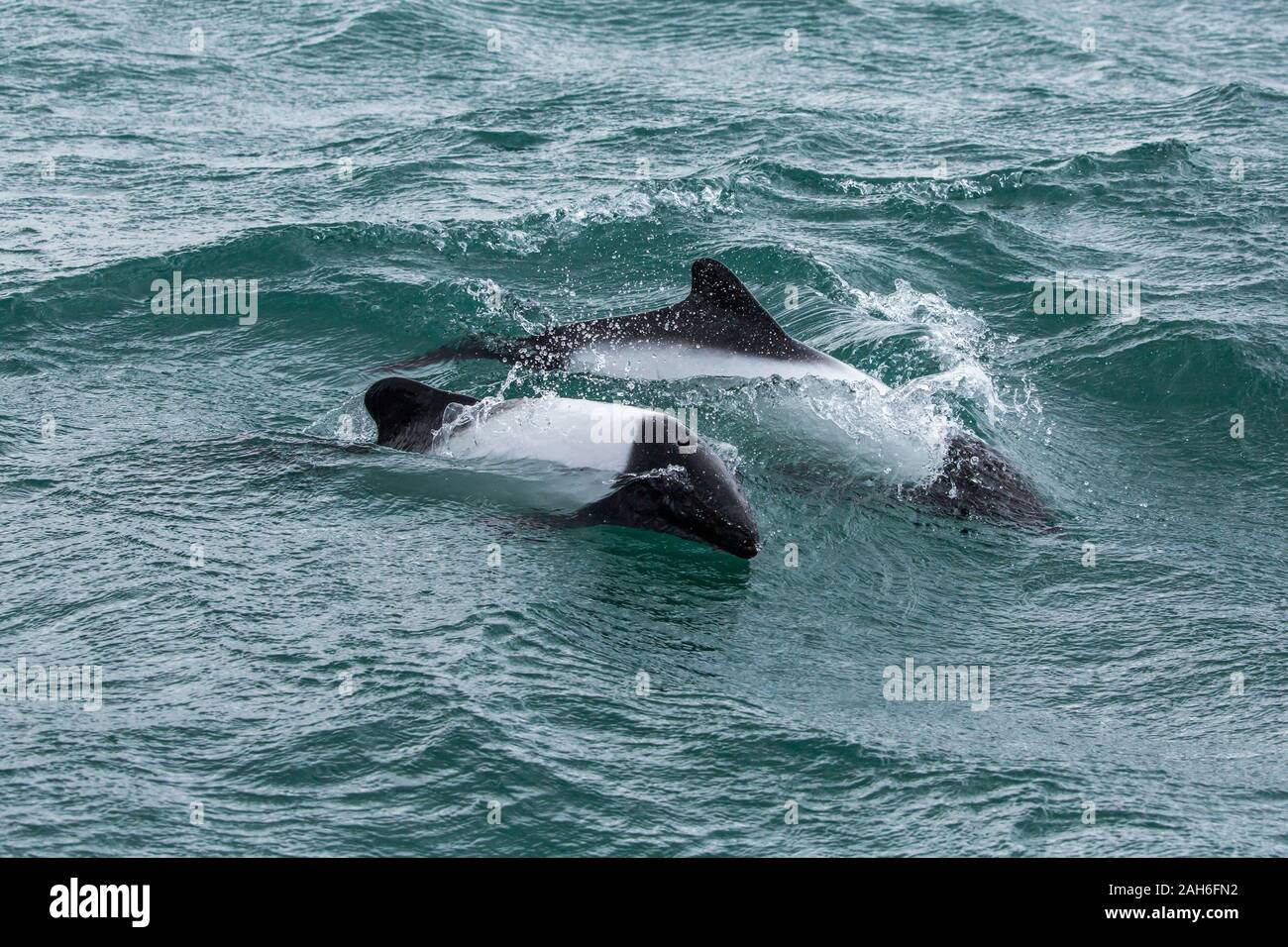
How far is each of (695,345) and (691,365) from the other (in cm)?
21

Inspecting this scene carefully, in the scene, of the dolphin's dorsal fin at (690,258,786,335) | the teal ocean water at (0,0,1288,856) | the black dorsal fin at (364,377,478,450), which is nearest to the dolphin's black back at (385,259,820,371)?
the dolphin's dorsal fin at (690,258,786,335)

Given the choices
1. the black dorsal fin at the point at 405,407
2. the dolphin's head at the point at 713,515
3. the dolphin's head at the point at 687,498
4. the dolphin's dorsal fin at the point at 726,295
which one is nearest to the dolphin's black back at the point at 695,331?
the dolphin's dorsal fin at the point at 726,295

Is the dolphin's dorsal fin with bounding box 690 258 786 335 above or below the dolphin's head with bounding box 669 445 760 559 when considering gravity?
above

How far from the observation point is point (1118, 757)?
9.79 metres

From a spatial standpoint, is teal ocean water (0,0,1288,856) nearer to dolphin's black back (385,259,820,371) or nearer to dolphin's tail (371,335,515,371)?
dolphin's tail (371,335,515,371)

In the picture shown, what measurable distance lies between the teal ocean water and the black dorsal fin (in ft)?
1.42

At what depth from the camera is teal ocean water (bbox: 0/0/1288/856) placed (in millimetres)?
9250

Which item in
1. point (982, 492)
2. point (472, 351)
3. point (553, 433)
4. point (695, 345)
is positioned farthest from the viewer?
point (472, 351)

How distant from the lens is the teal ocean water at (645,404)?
9.25m

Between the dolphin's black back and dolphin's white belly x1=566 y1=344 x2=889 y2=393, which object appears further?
the dolphin's black back

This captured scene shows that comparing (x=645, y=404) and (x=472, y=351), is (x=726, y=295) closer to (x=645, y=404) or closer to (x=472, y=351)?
(x=645, y=404)

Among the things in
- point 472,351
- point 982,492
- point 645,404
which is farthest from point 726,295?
point 982,492

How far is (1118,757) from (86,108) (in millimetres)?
21716

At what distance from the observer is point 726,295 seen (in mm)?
15133
